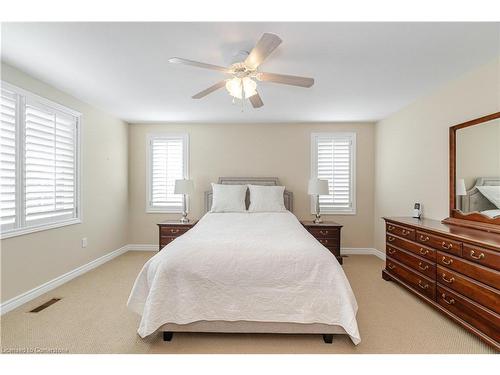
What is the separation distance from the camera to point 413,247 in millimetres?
2965

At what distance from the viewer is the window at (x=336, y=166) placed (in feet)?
16.0

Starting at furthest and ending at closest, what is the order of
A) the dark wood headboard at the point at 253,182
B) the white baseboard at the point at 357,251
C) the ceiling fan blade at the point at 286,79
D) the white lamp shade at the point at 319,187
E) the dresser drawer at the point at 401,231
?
the white baseboard at the point at 357,251 → the dark wood headboard at the point at 253,182 → the white lamp shade at the point at 319,187 → the dresser drawer at the point at 401,231 → the ceiling fan blade at the point at 286,79

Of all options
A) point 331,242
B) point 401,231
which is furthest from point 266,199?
point 401,231

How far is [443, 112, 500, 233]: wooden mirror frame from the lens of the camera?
2.44 m

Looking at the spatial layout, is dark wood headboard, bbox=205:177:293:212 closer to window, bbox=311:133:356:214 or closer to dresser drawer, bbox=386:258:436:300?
window, bbox=311:133:356:214

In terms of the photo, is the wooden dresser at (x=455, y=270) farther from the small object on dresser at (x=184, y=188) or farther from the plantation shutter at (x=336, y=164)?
the small object on dresser at (x=184, y=188)

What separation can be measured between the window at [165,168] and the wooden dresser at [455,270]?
364 centimetres

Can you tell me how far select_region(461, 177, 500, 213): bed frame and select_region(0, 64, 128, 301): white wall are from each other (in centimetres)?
458

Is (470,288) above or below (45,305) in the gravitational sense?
above

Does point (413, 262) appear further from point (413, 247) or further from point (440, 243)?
point (440, 243)

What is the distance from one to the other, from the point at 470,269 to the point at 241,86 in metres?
2.42

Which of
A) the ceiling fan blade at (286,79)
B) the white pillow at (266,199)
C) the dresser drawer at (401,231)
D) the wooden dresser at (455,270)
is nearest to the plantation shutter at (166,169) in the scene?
the white pillow at (266,199)
